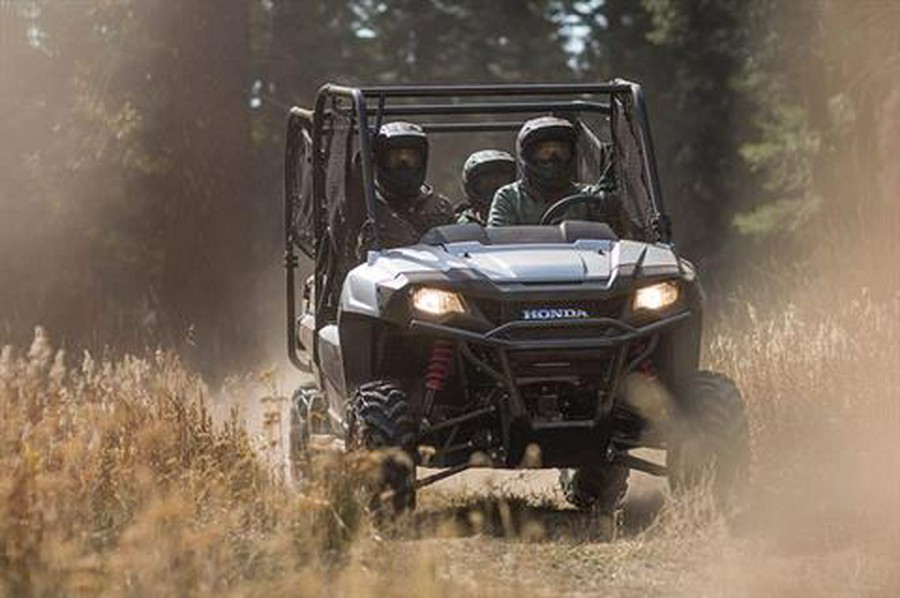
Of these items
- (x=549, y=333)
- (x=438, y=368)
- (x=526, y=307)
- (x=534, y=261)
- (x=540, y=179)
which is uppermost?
(x=540, y=179)

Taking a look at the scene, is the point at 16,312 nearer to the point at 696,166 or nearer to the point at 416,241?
the point at 416,241

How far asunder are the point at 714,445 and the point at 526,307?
1.08 m

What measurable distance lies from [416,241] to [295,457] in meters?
1.41

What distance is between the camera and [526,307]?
921 cm

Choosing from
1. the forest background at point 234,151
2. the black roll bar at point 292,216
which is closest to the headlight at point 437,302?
the black roll bar at point 292,216

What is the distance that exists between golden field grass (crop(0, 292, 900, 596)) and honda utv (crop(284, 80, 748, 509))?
0.36 metres

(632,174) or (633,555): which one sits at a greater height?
(632,174)

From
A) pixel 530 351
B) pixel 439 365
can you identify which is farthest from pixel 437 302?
pixel 530 351

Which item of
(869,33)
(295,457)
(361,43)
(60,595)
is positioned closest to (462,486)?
(295,457)

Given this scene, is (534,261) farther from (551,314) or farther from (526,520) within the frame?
(526,520)

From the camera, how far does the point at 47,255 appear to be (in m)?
21.1

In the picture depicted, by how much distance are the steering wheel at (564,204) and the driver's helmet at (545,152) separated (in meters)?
0.25

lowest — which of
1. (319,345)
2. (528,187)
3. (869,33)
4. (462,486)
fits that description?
(462,486)

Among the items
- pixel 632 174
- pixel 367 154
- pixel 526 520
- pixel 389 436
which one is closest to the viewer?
pixel 389 436
